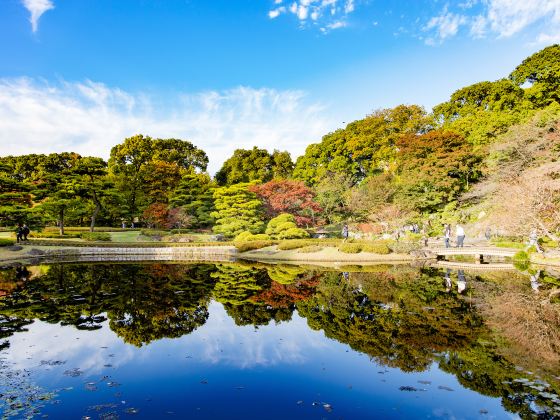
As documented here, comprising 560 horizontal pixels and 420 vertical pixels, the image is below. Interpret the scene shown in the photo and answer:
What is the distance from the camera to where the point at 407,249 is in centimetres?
2447

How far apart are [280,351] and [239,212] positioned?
26.8 m

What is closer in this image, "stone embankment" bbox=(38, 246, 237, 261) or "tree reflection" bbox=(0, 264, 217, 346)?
"tree reflection" bbox=(0, 264, 217, 346)

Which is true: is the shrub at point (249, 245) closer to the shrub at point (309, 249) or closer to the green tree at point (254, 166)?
the shrub at point (309, 249)

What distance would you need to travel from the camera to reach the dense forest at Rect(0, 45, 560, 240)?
2675 centimetres

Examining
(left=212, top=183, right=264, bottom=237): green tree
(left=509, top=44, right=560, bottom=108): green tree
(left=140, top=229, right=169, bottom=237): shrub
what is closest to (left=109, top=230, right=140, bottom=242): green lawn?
(left=140, top=229, right=169, bottom=237): shrub

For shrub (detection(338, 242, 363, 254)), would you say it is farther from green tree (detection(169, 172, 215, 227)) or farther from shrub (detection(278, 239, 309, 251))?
green tree (detection(169, 172, 215, 227))

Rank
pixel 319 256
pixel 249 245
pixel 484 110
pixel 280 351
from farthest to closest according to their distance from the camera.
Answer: pixel 484 110
pixel 249 245
pixel 319 256
pixel 280 351

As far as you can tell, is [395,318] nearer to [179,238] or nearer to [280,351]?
[280,351]

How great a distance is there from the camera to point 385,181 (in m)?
38.3

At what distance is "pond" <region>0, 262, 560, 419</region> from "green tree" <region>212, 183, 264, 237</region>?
18.6 metres

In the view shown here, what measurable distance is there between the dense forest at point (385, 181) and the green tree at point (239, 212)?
4.6 inches

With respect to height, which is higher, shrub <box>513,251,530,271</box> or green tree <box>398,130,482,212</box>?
green tree <box>398,130,482,212</box>

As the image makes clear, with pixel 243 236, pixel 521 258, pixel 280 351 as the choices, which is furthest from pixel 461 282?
pixel 243 236

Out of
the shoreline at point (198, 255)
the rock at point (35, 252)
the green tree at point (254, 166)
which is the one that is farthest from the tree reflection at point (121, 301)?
the green tree at point (254, 166)
